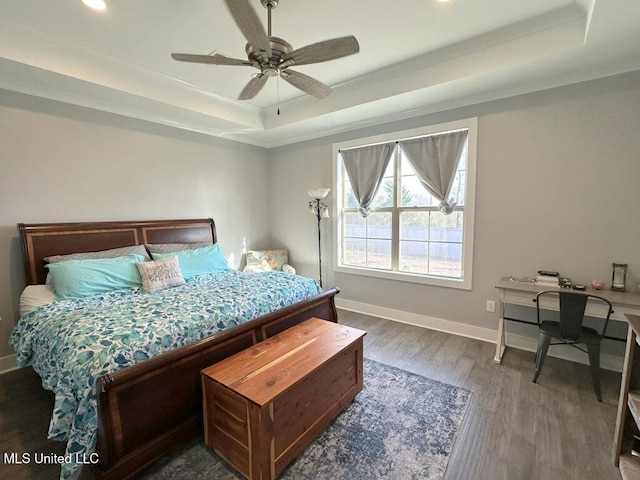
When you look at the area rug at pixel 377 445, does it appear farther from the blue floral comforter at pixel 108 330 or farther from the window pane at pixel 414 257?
the window pane at pixel 414 257

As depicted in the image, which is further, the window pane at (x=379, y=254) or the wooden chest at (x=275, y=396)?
the window pane at (x=379, y=254)

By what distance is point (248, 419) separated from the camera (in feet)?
4.76

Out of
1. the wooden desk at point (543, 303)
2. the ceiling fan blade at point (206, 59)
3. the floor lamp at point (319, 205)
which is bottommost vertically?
the wooden desk at point (543, 303)

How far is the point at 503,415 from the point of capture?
2.03m

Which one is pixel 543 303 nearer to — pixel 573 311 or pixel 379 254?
pixel 573 311

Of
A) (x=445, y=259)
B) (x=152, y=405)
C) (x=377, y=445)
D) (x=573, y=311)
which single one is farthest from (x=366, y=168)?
(x=152, y=405)

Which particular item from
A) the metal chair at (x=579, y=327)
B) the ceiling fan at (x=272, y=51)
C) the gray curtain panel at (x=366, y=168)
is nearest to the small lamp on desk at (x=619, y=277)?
the metal chair at (x=579, y=327)

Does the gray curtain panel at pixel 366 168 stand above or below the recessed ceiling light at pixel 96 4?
below

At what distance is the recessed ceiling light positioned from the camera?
1.97 meters

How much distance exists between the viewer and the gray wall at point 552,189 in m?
2.47

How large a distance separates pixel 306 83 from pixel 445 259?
2.49 metres

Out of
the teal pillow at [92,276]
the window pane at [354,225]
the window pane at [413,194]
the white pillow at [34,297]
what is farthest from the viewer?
the window pane at [354,225]

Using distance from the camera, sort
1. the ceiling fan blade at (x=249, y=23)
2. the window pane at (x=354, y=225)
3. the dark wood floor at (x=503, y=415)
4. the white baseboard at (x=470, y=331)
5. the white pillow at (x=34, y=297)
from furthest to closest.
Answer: the window pane at (x=354, y=225) → the white baseboard at (x=470, y=331) → the white pillow at (x=34, y=297) → the dark wood floor at (x=503, y=415) → the ceiling fan blade at (x=249, y=23)

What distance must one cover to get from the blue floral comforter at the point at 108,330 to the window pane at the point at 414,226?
5.29ft
